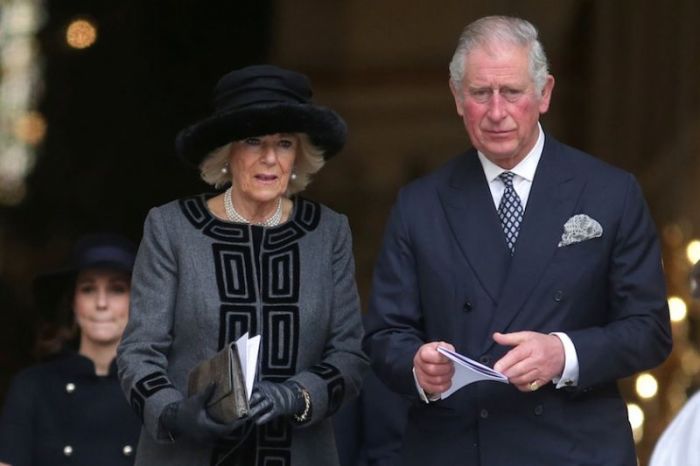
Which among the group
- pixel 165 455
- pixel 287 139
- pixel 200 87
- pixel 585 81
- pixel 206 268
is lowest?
pixel 165 455

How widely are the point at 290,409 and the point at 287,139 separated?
760 mm

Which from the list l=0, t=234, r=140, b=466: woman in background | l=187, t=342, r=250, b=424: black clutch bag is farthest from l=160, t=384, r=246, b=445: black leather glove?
l=0, t=234, r=140, b=466: woman in background

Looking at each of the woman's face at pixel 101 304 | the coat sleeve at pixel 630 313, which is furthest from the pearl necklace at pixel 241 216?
the woman's face at pixel 101 304

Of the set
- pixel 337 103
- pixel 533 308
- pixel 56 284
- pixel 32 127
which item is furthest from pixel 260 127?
pixel 337 103

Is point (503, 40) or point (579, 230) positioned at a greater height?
point (503, 40)

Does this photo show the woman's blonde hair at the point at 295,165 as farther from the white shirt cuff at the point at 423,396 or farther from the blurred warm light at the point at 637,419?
the blurred warm light at the point at 637,419

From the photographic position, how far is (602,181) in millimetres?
5246

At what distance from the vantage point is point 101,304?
6453mm

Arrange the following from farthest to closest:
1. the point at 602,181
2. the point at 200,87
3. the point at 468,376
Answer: the point at 200,87
the point at 602,181
the point at 468,376

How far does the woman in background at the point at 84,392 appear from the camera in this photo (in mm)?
6215

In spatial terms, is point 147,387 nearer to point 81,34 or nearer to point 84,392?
point 84,392

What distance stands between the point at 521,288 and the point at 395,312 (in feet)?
1.14

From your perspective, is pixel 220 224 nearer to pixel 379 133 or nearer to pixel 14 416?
pixel 14 416

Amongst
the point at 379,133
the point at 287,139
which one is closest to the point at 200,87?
the point at 379,133
